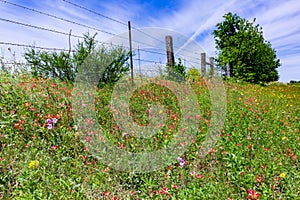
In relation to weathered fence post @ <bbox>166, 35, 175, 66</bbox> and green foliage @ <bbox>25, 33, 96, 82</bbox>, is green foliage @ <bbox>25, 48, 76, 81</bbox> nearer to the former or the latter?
green foliage @ <bbox>25, 33, 96, 82</bbox>

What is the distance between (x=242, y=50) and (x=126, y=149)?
14.2 m

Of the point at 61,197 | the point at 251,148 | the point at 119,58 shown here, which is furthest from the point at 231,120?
the point at 119,58

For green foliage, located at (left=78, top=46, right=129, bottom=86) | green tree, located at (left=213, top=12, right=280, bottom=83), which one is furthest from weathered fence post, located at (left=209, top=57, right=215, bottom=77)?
green foliage, located at (left=78, top=46, right=129, bottom=86)

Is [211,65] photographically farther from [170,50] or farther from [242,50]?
[170,50]

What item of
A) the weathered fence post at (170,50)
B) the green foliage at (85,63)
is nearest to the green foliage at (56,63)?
the green foliage at (85,63)

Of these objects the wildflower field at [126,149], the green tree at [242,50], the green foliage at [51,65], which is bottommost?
the wildflower field at [126,149]

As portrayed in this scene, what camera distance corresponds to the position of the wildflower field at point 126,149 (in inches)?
93.3

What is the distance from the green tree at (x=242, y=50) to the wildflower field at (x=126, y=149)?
11534 mm

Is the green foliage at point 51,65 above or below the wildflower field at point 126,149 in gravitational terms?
above

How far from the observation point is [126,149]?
3.15 metres

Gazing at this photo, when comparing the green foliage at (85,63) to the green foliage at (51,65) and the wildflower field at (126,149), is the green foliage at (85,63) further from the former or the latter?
the wildflower field at (126,149)

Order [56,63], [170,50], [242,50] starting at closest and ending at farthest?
1. [56,63]
2. [170,50]
3. [242,50]

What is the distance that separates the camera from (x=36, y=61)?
6.67m

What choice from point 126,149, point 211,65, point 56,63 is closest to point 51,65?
point 56,63
